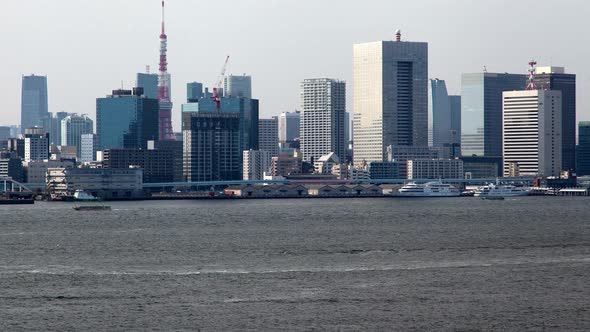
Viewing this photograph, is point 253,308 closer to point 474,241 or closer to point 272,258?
point 272,258

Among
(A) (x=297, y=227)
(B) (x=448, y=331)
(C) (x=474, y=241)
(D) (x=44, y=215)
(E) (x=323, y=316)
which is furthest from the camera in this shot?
(D) (x=44, y=215)

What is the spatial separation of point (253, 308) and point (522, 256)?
31.9m

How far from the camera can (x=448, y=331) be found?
53.3 metres

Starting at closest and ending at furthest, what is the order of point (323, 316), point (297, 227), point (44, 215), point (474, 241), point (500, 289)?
1. point (323, 316)
2. point (500, 289)
3. point (474, 241)
4. point (297, 227)
5. point (44, 215)

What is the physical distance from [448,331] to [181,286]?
19.0 m

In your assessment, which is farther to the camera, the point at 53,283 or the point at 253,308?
the point at 53,283

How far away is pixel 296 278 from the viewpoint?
7062 cm

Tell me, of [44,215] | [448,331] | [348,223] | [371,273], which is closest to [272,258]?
[371,273]

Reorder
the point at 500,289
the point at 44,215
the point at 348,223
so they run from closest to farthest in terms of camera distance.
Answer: the point at 500,289 < the point at 348,223 < the point at 44,215

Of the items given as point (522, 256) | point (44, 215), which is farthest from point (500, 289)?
point (44, 215)

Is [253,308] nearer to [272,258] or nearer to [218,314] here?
[218,314]

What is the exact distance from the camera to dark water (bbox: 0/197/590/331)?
56531 millimetres

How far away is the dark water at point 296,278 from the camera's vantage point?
185 ft

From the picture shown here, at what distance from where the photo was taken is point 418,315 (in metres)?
57.3
